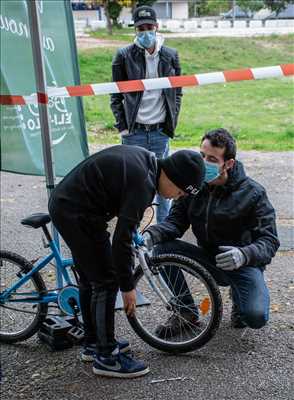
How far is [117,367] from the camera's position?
3.73 m

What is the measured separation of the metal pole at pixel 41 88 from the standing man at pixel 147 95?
1430 millimetres

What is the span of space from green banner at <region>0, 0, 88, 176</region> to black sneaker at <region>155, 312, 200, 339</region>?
289 cm

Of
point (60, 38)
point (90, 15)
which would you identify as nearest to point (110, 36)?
point (90, 15)

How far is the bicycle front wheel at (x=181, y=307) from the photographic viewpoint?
3.88m

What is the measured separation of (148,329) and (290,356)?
3.06 feet

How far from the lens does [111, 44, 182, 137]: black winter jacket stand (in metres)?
5.57

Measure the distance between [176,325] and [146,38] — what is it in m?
2.67

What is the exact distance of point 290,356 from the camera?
151 inches

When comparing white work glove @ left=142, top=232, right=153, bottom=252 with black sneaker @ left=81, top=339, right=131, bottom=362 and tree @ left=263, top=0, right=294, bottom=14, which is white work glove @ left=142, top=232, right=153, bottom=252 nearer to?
black sneaker @ left=81, top=339, right=131, bottom=362

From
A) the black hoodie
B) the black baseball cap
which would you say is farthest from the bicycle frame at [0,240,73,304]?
the black baseball cap

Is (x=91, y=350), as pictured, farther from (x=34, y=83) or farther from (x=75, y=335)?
(x=34, y=83)

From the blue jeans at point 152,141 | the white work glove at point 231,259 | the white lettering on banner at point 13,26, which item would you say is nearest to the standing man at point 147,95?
the blue jeans at point 152,141

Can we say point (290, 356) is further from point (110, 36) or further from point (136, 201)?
point (110, 36)

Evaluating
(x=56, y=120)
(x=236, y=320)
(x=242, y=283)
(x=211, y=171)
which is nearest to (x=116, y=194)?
→ (x=211, y=171)
